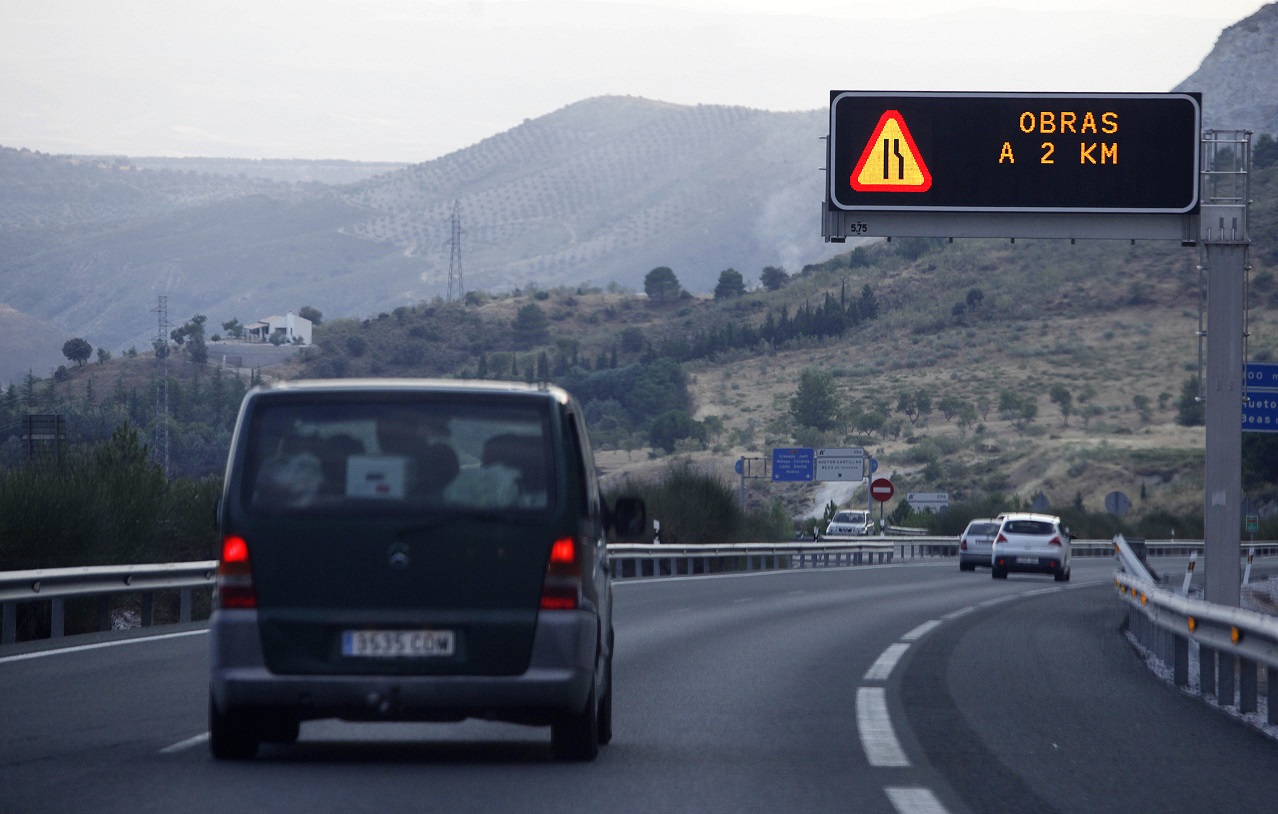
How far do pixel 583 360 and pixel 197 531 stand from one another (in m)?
165

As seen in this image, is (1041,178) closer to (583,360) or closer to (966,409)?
(966,409)

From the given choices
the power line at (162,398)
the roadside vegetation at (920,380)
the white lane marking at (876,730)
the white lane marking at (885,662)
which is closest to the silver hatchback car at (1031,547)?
the white lane marking at (885,662)

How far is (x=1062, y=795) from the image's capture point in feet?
27.3

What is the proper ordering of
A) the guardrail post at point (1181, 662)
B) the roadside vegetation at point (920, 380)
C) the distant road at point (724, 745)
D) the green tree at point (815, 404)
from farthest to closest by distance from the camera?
the green tree at point (815, 404) → the roadside vegetation at point (920, 380) → the guardrail post at point (1181, 662) → the distant road at point (724, 745)

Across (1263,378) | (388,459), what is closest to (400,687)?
(388,459)

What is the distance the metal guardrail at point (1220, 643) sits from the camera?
11156mm

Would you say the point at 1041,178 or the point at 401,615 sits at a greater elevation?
the point at 1041,178

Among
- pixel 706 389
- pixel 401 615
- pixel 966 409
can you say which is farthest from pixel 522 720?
pixel 706 389

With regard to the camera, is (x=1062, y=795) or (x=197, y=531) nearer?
(x=1062, y=795)

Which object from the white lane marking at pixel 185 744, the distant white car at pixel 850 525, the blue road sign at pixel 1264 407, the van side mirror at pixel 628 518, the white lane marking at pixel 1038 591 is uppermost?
the blue road sign at pixel 1264 407

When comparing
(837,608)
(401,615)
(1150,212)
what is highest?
(1150,212)

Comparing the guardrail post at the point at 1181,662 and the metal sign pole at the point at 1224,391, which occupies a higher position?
the metal sign pole at the point at 1224,391

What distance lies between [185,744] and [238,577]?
5.35 feet

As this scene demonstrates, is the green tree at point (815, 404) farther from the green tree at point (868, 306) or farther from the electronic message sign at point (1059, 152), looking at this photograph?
the electronic message sign at point (1059, 152)
